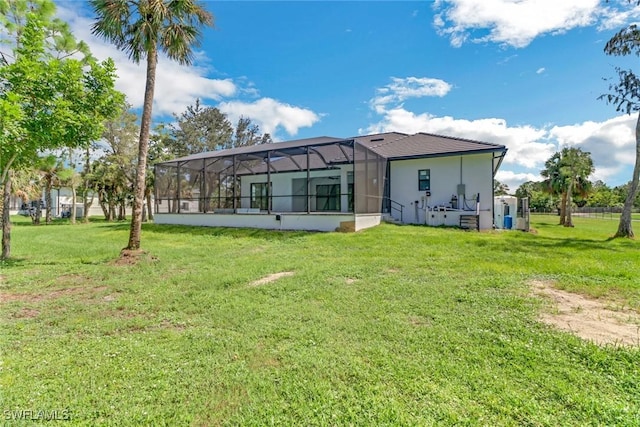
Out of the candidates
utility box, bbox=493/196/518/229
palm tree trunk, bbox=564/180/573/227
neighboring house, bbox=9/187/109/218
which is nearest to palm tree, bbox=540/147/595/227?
palm tree trunk, bbox=564/180/573/227

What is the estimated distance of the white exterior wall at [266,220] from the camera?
12859mm

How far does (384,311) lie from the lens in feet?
13.9

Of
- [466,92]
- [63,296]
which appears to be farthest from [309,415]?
[466,92]

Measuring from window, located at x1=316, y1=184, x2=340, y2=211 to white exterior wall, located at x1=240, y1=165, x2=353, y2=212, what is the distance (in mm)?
227

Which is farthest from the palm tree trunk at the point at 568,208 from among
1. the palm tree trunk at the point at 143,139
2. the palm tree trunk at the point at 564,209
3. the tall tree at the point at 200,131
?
the tall tree at the point at 200,131

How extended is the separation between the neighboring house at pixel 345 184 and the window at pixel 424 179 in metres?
0.05

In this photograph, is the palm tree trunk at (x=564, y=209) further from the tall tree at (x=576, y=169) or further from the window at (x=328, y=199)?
the window at (x=328, y=199)

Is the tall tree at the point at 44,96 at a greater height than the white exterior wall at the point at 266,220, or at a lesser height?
greater

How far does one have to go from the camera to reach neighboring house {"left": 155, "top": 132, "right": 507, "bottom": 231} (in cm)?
1350

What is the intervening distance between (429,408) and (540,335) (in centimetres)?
191

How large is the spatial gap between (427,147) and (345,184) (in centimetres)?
464

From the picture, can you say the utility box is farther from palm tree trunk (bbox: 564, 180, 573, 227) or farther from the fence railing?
the fence railing

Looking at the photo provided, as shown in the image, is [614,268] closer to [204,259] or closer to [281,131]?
[204,259]

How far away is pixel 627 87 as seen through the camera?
40.9 feet
